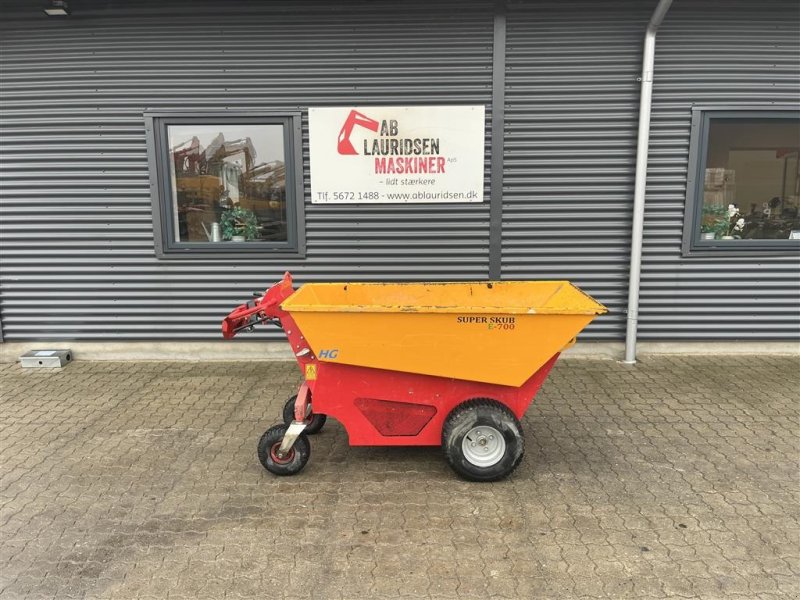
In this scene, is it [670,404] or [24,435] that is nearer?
[24,435]

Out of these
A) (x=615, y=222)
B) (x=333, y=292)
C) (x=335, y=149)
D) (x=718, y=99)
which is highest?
(x=718, y=99)

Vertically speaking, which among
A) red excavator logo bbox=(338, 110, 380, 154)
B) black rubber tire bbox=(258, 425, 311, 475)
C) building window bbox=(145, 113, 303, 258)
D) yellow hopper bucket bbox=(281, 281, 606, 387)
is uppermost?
red excavator logo bbox=(338, 110, 380, 154)

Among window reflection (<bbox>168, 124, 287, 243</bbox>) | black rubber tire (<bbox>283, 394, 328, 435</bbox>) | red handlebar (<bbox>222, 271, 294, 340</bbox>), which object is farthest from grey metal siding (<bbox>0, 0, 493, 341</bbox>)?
red handlebar (<bbox>222, 271, 294, 340</bbox>)

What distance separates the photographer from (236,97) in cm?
550

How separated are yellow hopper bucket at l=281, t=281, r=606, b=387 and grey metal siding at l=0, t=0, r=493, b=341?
2.52 meters

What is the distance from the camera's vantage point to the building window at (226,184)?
18.3 ft

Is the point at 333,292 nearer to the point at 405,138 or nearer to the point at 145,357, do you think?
the point at 405,138

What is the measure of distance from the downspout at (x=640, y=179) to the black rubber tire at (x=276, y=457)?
3.78 meters

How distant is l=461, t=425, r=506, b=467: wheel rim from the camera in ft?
10.8

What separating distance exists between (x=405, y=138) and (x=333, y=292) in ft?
7.27

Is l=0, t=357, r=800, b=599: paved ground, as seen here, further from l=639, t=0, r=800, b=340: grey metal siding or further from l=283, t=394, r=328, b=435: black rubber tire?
l=639, t=0, r=800, b=340: grey metal siding

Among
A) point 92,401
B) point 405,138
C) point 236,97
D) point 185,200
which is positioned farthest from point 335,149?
point 92,401

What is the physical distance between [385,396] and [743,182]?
497 cm

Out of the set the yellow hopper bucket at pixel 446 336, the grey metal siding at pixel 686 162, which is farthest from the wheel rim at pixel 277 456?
the grey metal siding at pixel 686 162
